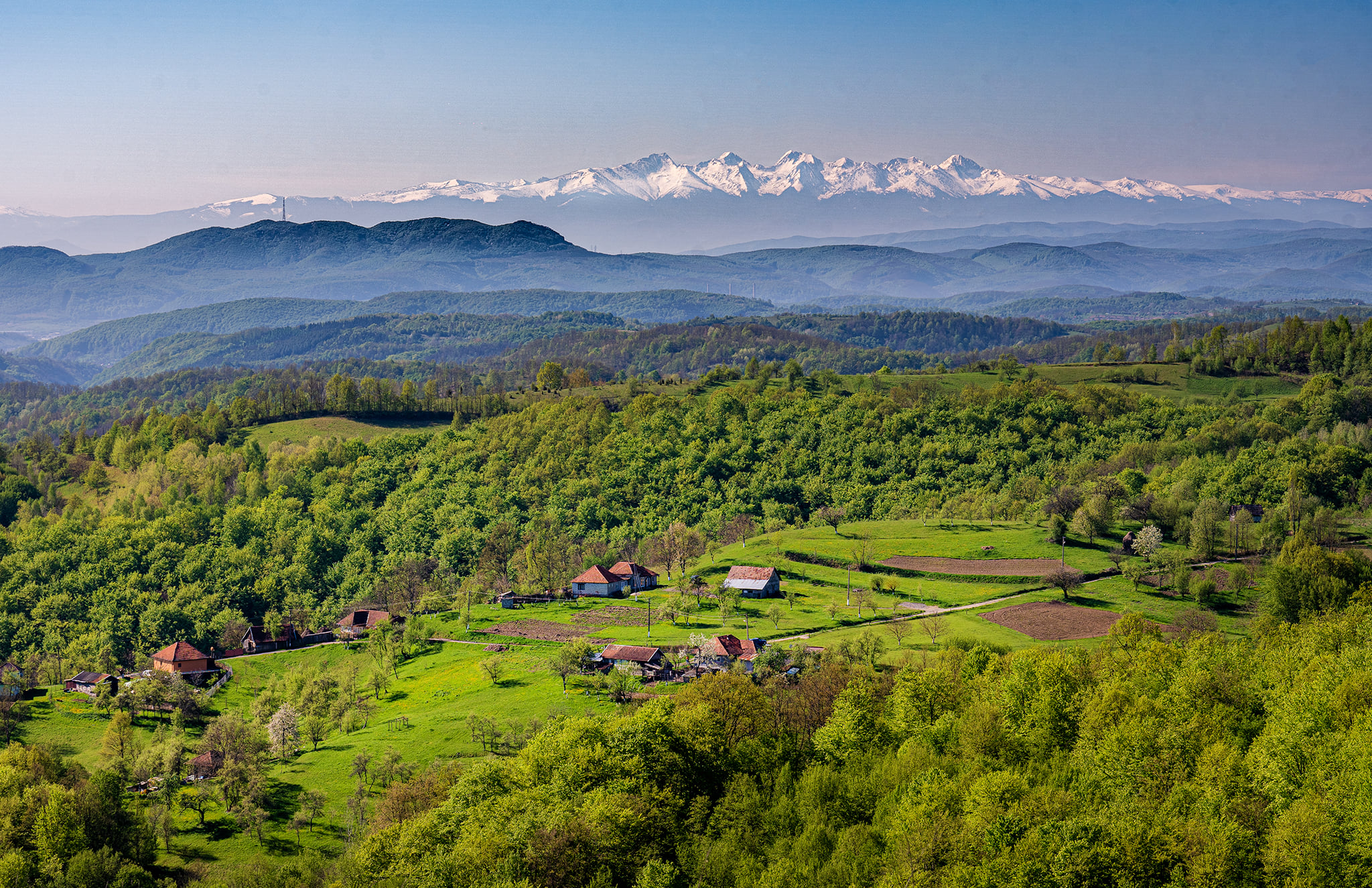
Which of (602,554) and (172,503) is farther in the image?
(172,503)

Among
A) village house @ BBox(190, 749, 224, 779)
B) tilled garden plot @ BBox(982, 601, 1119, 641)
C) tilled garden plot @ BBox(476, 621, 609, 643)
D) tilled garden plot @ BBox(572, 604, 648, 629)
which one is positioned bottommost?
village house @ BBox(190, 749, 224, 779)

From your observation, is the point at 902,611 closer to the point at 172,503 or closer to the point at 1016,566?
the point at 1016,566

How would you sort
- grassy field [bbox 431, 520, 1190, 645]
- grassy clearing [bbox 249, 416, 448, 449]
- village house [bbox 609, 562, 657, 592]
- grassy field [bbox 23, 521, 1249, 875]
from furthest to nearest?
grassy clearing [bbox 249, 416, 448, 449], village house [bbox 609, 562, 657, 592], grassy field [bbox 431, 520, 1190, 645], grassy field [bbox 23, 521, 1249, 875]

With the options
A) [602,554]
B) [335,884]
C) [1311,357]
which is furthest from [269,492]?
[1311,357]

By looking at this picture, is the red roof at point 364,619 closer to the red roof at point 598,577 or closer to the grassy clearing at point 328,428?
the red roof at point 598,577

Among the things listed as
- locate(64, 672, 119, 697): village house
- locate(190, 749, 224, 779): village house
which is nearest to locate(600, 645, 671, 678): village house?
locate(190, 749, 224, 779): village house

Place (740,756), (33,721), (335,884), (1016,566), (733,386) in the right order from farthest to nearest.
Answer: (733,386) < (1016,566) < (33,721) < (740,756) < (335,884)

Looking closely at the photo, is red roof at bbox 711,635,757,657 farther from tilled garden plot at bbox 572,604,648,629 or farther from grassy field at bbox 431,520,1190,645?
tilled garden plot at bbox 572,604,648,629
